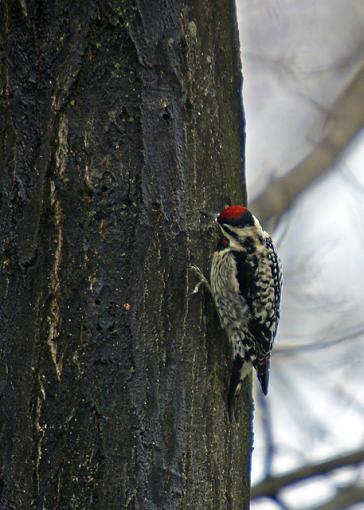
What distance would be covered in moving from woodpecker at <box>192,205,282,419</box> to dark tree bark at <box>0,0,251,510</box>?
0.61 ft

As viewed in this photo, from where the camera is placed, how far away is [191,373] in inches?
104

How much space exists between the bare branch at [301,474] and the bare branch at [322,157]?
1.60 m

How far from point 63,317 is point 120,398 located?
281mm

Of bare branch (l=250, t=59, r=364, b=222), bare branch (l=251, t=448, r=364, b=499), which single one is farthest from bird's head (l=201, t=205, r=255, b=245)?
bare branch (l=250, t=59, r=364, b=222)

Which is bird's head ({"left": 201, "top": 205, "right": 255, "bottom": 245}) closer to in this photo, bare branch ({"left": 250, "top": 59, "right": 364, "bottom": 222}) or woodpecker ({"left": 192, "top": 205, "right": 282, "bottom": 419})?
woodpecker ({"left": 192, "top": 205, "right": 282, "bottom": 419})

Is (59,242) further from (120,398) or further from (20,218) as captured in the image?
(120,398)

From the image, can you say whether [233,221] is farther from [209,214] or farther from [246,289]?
[246,289]

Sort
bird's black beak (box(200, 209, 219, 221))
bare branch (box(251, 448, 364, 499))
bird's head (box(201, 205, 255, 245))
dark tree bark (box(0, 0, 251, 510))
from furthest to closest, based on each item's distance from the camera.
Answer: bare branch (box(251, 448, 364, 499)) → bird's head (box(201, 205, 255, 245)) → bird's black beak (box(200, 209, 219, 221)) → dark tree bark (box(0, 0, 251, 510))

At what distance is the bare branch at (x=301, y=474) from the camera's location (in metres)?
4.18

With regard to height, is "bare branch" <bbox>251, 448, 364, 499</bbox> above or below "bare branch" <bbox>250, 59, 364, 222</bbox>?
below

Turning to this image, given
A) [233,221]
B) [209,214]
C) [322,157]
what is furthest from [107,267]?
[322,157]

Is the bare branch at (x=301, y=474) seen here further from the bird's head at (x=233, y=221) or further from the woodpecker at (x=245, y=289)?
the bird's head at (x=233, y=221)

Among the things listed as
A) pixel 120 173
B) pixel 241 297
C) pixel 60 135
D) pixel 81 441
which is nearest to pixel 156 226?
pixel 120 173

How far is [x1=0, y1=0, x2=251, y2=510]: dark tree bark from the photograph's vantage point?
2.47 metres
